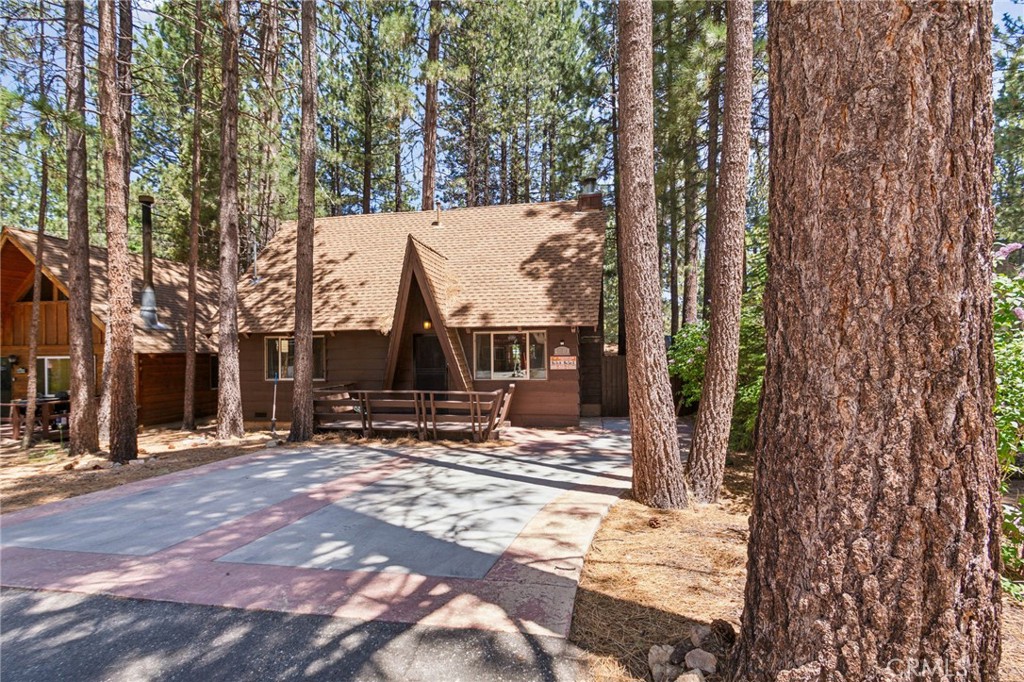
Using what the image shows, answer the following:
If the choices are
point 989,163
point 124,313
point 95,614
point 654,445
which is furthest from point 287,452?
point 989,163

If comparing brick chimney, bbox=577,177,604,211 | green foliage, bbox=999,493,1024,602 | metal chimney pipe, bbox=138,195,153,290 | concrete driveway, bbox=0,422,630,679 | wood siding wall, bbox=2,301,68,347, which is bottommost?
concrete driveway, bbox=0,422,630,679

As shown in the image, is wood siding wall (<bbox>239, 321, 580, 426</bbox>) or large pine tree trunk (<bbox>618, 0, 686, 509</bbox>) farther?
wood siding wall (<bbox>239, 321, 580, 426</bbox>)

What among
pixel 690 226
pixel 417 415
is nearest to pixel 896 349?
pixel 417 415

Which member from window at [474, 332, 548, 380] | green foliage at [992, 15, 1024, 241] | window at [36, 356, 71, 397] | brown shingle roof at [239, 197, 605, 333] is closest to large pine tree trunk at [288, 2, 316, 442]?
brown shingle roof at [239, 197, 605, 333]

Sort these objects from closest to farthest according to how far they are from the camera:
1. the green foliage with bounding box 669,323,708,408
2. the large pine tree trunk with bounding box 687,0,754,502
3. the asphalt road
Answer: the asphalt road
the large pine tree trunk with bounding box 687,0,754,502
the green foliage with bounding box 669,323,708,408

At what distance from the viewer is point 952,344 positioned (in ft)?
6.17

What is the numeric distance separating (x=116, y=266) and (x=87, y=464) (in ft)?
11.0

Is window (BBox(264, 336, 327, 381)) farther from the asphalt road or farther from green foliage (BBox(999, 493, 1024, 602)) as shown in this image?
green foliage (BBox(999, 493, 1024, 602))

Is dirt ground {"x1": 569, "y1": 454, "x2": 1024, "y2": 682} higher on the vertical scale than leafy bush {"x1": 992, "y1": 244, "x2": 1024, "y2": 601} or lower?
lower

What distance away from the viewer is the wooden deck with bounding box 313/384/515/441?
10266mm

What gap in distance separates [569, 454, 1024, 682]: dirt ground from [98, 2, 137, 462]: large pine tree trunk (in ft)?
27.3

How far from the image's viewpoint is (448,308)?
40.7 ft

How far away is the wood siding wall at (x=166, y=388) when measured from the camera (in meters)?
14.6

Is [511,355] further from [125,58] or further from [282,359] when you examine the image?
[125,58]
